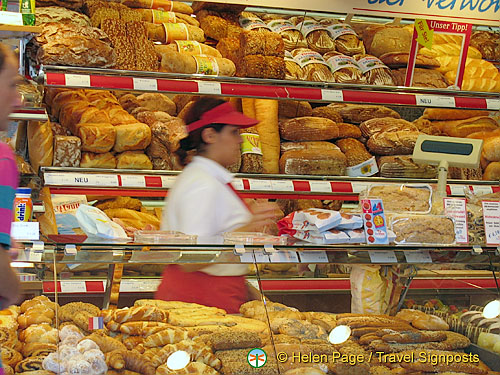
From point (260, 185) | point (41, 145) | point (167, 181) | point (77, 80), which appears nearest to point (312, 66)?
point (260, 185)

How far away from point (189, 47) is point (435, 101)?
1.40 meters

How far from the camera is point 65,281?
6.66 ft

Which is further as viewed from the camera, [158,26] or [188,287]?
[158,26]

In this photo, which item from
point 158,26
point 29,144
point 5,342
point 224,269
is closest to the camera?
point 5,342

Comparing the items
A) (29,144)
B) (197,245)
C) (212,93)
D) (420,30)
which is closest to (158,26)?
(212,93)

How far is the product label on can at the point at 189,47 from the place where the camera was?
12.6 feet

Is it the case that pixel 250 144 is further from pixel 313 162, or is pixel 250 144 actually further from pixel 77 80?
pixel 77 80

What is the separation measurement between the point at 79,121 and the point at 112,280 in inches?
70.5

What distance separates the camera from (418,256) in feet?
7.37

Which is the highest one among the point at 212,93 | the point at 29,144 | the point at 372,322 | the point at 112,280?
the point at 212,93

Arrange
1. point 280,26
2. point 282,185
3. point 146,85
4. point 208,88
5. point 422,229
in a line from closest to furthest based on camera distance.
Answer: point 422,229 < point 146,85 < point 208,88 < point 282,185 < point 280,26

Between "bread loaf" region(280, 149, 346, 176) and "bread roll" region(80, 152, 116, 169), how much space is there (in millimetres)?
943

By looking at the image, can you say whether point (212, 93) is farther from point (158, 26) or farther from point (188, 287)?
point (188, 287)

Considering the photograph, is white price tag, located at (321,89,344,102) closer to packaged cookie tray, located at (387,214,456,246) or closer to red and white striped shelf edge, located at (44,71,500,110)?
red and white striped shelf edge, located at (44,71,500,110)
